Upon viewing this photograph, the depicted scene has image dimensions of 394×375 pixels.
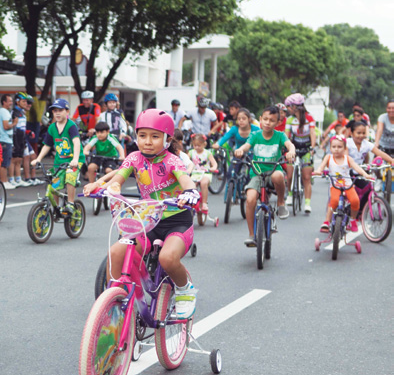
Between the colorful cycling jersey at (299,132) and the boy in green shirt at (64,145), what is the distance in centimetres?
449

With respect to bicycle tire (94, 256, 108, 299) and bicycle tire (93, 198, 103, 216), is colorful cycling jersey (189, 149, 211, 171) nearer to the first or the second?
bicycle tire (93, 198, 103, 216)

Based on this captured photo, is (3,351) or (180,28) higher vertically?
(180,28)

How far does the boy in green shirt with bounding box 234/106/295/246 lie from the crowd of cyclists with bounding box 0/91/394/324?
0.5 inches

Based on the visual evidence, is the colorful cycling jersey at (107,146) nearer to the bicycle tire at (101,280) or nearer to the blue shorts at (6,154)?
the blue shorts at (6,154)

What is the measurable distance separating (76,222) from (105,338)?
20.0 feet

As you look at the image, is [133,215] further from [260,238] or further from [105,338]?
[260,238]

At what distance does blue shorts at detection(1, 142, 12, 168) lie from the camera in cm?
1389

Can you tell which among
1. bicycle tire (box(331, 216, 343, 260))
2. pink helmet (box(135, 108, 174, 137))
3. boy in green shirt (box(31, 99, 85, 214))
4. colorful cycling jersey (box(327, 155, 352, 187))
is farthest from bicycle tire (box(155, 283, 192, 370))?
boy in green shirt (box(31, 99, 85, 214))

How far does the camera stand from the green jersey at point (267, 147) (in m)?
8.28

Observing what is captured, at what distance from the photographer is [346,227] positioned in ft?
29.5

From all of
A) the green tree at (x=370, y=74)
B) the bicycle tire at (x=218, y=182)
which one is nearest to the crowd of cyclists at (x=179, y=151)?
the bicycle tire at (x=218, y=182)

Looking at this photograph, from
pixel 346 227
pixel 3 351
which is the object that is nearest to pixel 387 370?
pixel 3 351

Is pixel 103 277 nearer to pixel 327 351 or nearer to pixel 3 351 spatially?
pixel 3 351

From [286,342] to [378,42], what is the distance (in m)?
84.3
